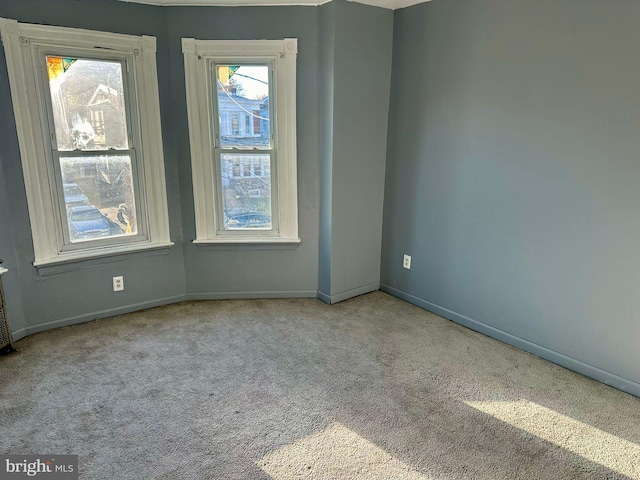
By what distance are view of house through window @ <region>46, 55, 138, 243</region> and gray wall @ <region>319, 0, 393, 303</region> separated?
1.52 meters

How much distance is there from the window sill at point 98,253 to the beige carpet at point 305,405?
508 mm

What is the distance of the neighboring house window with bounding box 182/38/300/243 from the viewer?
10.5ft

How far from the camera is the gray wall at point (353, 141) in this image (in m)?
3.18

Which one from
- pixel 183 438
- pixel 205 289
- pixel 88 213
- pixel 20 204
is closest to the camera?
pixel 183 438

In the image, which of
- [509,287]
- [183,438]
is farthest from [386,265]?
[183,438]

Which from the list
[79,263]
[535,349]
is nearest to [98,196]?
[79,263]

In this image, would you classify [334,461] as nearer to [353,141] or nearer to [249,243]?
[249,243]

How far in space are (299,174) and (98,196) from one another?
5.00ft

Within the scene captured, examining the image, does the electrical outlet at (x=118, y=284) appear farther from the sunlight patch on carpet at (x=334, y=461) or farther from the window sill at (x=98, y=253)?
the sunlight patch on carpet at (x=334, y=461)

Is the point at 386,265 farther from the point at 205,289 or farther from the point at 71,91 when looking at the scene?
the point at 71,91

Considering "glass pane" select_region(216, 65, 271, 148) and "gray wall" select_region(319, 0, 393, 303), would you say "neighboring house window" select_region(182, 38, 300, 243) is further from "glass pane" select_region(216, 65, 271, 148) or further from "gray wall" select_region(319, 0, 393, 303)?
"gray wall" select_region(319, 0, 393, 303)

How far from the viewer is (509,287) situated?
2.90 m

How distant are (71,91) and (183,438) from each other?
2.42 metres

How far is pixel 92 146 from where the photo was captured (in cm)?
308
